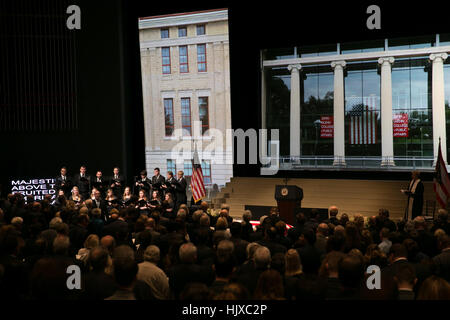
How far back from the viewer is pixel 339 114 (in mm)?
20438

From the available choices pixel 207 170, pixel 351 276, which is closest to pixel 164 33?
pixel 207 170

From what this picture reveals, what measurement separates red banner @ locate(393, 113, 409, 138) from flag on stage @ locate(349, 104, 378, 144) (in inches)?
33.2

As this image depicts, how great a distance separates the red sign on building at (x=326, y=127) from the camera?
20.5m

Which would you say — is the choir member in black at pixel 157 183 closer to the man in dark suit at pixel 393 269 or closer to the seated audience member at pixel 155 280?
the seated audience member at pixel 155 280

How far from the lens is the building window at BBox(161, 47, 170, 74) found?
695 inches

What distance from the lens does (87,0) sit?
16.6m

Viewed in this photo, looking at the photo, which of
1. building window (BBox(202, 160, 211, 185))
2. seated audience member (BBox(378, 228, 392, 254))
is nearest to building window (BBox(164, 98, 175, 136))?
building window (BBox(202, 160, 211, 185))

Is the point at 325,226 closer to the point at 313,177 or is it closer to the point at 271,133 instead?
the point at 313,177

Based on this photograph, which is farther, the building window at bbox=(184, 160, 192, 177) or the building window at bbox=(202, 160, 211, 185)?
the building window at bbox=(184, 160, 192, 177)

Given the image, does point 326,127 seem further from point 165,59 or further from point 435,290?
point 435,290

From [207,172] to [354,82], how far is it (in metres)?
8.28

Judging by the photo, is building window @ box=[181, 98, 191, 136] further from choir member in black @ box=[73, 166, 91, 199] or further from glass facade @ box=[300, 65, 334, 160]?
glass facade @ box=[300, 65, 334, 160]

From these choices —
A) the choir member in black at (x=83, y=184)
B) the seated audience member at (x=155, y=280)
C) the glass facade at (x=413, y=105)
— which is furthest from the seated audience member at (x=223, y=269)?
the glass facade at (x=413, y=105)
